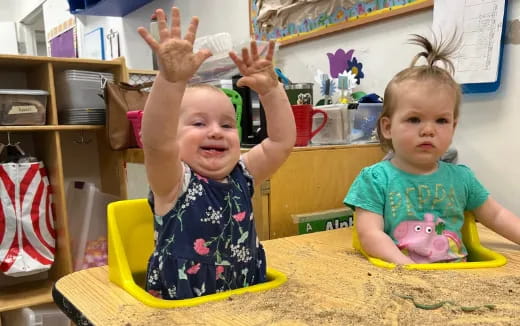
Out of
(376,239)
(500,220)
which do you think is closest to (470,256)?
(500,220)

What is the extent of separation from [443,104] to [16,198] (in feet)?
4.71

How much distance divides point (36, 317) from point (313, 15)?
1428 mm

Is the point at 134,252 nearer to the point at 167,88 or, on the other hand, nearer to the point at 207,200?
the point at 207,200

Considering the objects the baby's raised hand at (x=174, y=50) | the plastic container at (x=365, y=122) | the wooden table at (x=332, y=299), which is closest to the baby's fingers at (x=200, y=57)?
the baby's raised hand at (x=174, y=50)

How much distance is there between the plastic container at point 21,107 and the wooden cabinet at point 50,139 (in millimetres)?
33

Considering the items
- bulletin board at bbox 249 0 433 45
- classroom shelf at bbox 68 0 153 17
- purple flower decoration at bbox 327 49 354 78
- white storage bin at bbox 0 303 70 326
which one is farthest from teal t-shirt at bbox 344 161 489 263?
classroom shelf at bbox 68 0 153 17

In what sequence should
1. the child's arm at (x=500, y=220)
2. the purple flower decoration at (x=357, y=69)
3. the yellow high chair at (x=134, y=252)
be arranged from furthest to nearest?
the purple flower decoration at (x=357, y=69), the child's arm at (x=500, y=220), the yellow high chair at (x=134, y=252)

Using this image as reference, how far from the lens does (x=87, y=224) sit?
73.8 inches

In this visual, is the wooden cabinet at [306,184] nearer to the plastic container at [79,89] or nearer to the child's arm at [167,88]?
the child's arm at [167,88]

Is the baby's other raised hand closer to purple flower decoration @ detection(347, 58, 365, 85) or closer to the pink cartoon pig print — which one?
the pink cartoon pig print

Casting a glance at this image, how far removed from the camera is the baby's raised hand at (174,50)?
0.55 meters

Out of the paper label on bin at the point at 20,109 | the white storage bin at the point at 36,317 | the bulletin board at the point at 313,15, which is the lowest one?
the white storage bin at the point at 36,317

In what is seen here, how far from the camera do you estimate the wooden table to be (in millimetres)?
573

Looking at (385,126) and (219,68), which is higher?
(219,68)
